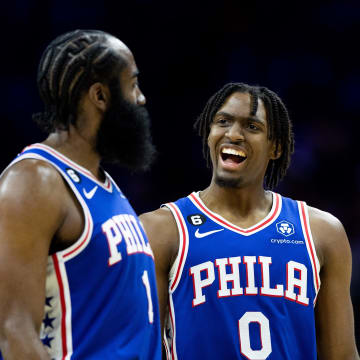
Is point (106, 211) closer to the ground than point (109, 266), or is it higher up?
higher up

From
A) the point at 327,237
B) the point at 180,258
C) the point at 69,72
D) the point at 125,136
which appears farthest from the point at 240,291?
the point at 69,72

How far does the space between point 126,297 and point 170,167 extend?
4.95 meters

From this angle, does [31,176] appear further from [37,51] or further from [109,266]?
[37,51]

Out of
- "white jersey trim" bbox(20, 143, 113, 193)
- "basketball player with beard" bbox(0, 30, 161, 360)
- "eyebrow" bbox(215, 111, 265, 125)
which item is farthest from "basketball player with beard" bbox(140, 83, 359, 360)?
"white jersey trim" bbox(20, 143, 113, 193)

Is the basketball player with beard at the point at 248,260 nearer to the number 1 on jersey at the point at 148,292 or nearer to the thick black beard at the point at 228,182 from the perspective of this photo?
the thick black beard at the point at 228,182

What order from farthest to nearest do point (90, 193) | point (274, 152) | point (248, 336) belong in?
point (274, 152), point (248, 336), point (90, 193)

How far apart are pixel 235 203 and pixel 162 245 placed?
455 millimetres

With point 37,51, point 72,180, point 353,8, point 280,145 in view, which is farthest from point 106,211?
point 353,8

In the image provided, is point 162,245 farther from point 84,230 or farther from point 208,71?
point 208,71

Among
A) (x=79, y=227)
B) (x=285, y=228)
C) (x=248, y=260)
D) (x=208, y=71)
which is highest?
(x=208, y=71)

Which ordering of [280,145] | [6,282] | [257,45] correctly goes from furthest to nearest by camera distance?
1. [257,45]
2. [280,145]
3. [6,282]

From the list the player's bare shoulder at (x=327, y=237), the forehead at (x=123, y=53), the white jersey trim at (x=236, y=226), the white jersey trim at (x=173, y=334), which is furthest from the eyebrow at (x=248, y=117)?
the forehead at (x=123, y=53)

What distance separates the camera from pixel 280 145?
391 cm

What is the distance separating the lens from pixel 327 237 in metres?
3.71
